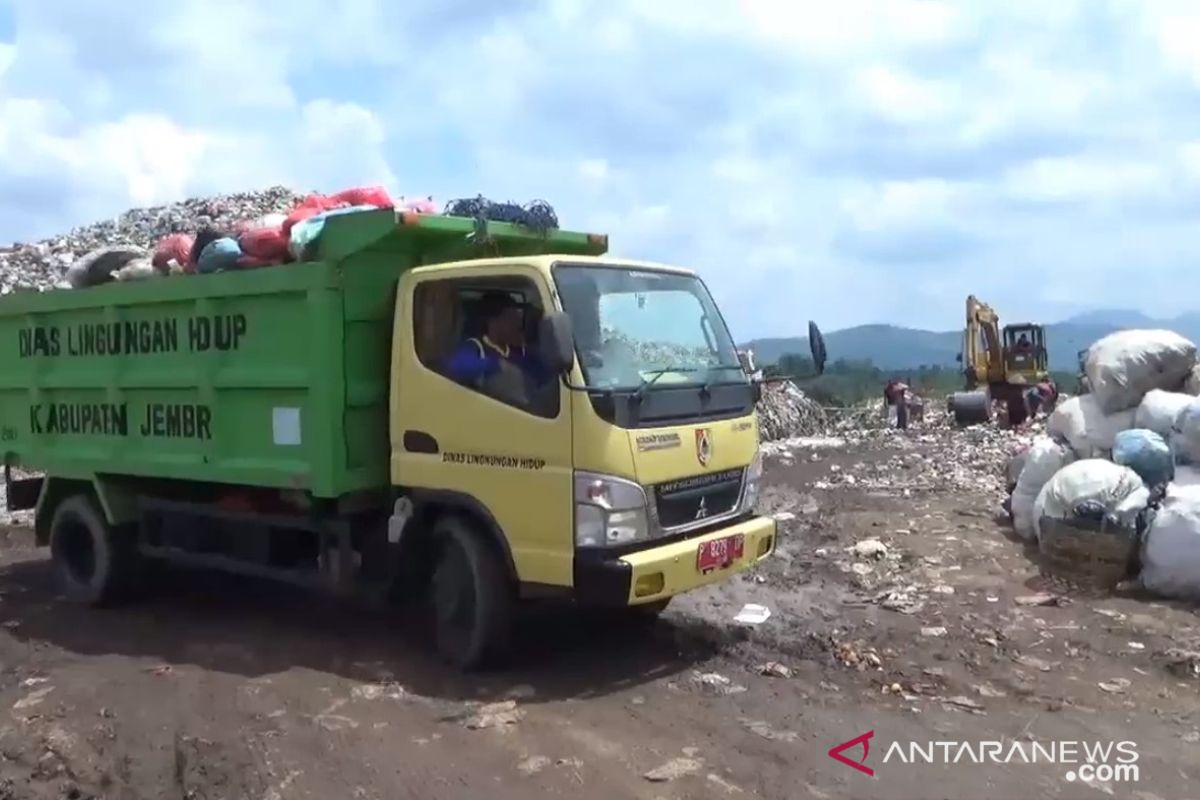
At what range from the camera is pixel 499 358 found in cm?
552

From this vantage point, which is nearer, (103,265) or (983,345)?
(103,265)

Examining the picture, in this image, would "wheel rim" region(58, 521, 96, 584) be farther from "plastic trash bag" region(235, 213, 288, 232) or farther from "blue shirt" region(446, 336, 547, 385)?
"blue shirt" region(446, 336, 547, 385)

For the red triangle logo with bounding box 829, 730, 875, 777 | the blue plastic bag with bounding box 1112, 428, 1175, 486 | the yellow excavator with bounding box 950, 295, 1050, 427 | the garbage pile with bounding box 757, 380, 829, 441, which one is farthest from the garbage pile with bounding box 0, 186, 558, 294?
the yellow excavator with bounding box 950, 295, 1050, 427

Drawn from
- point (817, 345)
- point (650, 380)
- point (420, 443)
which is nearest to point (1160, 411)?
point (817, 345)

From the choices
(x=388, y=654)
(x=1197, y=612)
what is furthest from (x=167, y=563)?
(x=1197, y=612)

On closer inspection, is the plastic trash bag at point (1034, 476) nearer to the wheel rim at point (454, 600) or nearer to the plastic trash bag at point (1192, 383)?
the plastic trash bag at point (1192, 383)

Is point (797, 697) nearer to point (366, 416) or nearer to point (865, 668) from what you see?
point (865, 668)

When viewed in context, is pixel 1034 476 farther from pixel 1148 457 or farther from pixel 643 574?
pixel 643 574

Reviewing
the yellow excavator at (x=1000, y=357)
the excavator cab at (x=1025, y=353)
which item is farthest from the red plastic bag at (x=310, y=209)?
the excavator cab at (x=1025, y=353)

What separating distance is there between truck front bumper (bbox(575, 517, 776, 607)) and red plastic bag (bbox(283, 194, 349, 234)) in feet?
8.57

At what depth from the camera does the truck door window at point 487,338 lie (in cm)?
538

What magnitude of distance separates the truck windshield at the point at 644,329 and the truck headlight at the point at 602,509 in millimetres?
432

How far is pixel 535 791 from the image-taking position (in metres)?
4.35

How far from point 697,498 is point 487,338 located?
49.9 inches
